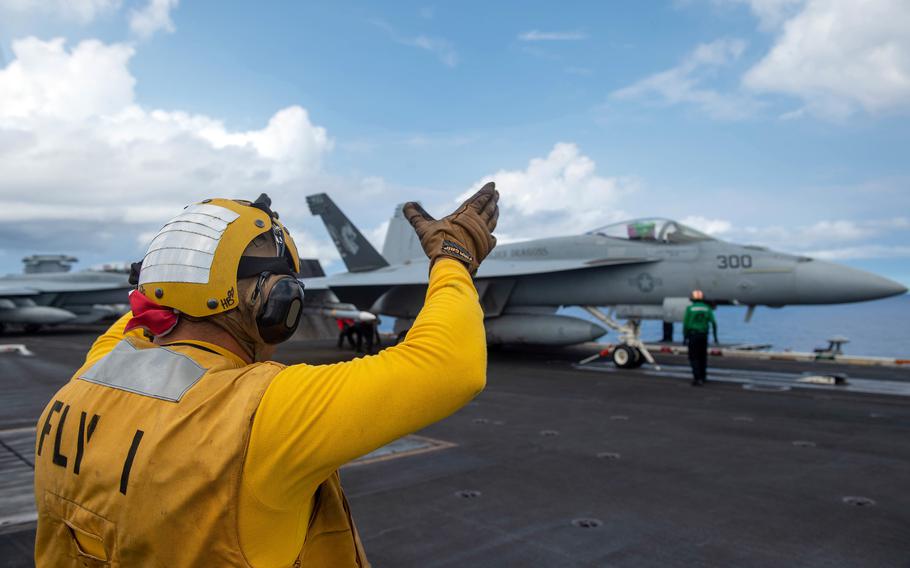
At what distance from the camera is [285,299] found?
1.49 metres

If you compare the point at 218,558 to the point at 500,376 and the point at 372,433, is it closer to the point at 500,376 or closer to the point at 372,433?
the point at 372,433

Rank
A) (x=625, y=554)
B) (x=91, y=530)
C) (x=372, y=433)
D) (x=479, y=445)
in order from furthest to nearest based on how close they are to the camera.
Result: (x=479, y=445) → (x=625, y=554) → (x=91, y=530) → (x=372, y=433)

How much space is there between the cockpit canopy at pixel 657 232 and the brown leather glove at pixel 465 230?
11675 mm

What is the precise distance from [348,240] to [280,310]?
1708cm

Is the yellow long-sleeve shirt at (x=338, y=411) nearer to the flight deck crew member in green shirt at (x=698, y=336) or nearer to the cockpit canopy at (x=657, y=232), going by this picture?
the flight deck crew member in green shirt at (x=698, y=336)

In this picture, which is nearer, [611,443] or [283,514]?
[283,514]

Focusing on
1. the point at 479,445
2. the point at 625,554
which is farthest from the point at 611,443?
the point at 625,554

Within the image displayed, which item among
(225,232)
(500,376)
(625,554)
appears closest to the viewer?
(225,232)

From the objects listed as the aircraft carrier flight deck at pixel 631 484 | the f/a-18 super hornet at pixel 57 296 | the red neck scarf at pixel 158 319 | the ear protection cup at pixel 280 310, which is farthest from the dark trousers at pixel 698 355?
the f/a-18 super hornet at pixel 57 296

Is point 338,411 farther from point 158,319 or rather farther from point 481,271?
point 481,271

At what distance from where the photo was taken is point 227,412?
4.06ft

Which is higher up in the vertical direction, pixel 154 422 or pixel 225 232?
pixel 225 232

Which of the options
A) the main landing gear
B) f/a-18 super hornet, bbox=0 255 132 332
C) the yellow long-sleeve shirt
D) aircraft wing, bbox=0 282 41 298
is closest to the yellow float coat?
the yellow long-sleeve shirt

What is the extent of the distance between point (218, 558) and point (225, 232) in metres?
0.70
